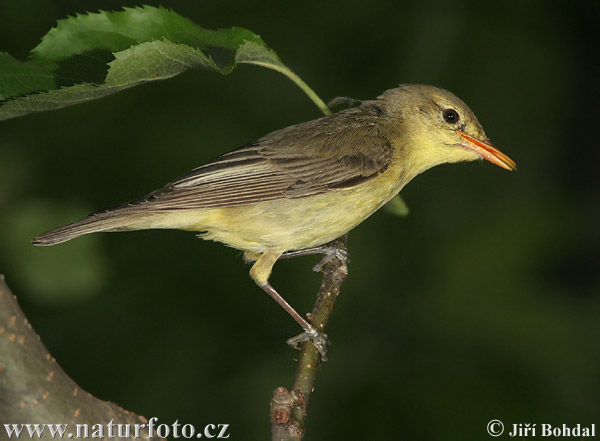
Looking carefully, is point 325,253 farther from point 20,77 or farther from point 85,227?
point 20,77

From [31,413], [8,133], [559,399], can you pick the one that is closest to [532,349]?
[559,399]

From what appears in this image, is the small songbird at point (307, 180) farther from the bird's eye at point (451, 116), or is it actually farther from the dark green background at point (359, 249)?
the dark green background at point (359, 249)

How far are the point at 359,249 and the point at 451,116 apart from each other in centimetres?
139

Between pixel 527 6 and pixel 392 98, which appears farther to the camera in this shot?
pixel 527 6

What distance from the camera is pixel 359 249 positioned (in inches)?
226

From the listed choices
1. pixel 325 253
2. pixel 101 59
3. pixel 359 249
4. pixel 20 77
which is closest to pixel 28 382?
pixel 20 77

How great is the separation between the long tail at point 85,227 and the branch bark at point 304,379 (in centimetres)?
122

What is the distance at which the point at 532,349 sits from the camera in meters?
4.84

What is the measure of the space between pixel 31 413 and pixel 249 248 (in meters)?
2.69

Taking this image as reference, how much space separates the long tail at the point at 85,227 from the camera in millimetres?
3859

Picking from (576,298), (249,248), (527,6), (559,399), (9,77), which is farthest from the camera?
(527,6)

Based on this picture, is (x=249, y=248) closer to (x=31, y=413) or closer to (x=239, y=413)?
(x=239, y=413)

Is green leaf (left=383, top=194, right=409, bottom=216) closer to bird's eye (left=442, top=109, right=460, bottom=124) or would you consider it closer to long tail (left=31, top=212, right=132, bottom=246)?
bird's eye (left=442, top=109, right=460, bottom=124)

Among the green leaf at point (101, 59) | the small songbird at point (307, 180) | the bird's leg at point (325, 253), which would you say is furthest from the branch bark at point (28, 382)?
the bird's leg at point (325, 253)
